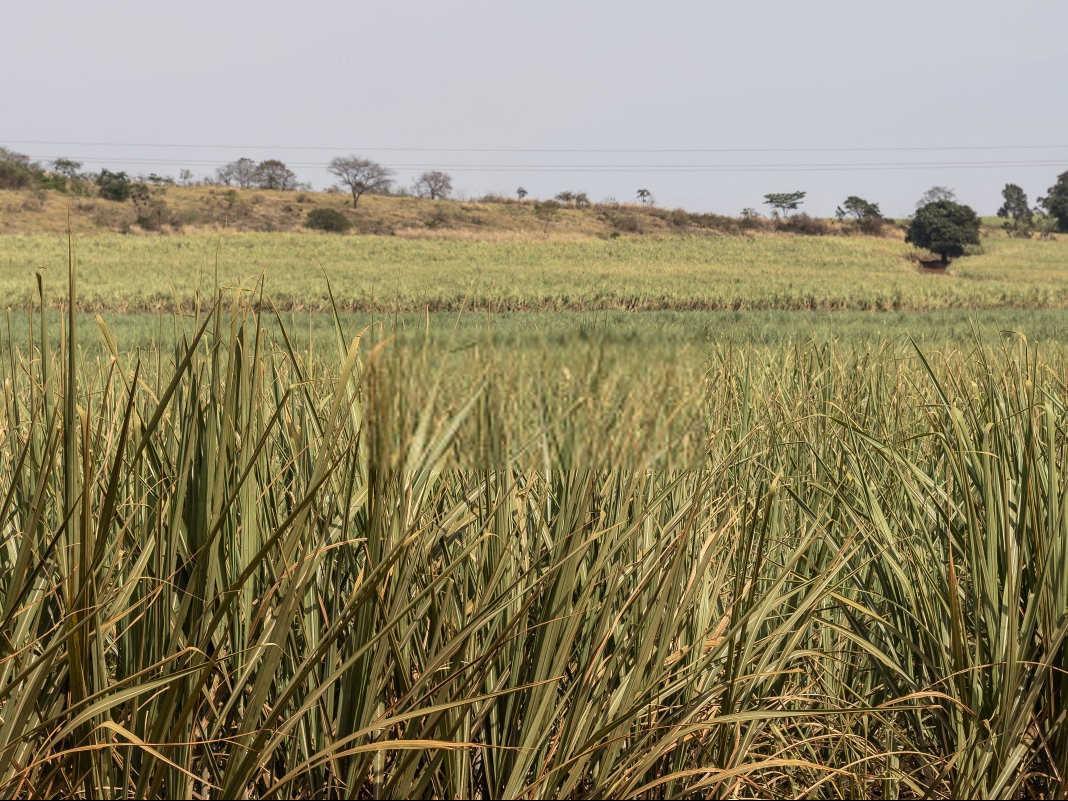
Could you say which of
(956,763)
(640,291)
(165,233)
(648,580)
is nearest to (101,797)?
(648,580)

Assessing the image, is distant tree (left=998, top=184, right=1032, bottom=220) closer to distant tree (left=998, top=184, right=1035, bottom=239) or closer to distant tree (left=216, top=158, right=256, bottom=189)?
distant tree (left=998, top=184, right=1035, bottom=239)

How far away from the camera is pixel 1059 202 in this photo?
92.1 metres

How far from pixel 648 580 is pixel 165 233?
207 ft

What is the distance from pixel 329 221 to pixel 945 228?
4364 cm

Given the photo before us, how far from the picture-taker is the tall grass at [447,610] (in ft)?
3.78

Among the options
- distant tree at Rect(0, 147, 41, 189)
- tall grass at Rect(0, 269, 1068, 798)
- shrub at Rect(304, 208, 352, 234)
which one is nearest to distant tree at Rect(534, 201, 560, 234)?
shrub at Rect(304, 208, 352, 234)

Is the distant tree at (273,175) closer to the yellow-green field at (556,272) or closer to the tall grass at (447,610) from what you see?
the yellow-green field at (556,272)

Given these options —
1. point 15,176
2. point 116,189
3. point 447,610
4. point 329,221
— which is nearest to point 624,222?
point 329,221

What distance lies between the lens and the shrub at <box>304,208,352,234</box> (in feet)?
210

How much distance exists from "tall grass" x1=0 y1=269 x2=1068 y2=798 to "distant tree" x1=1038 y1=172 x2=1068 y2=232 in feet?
351

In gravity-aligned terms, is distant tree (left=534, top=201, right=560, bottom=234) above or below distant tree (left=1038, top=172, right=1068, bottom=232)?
below

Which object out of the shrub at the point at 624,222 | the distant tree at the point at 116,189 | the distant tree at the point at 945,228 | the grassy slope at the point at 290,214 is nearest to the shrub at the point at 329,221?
the grassy slope at the point at 290,214

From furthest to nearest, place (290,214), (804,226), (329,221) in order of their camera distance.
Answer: (804,226) < (290,214) < (329,221)

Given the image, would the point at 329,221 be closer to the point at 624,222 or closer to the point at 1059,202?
the point at 624,222
